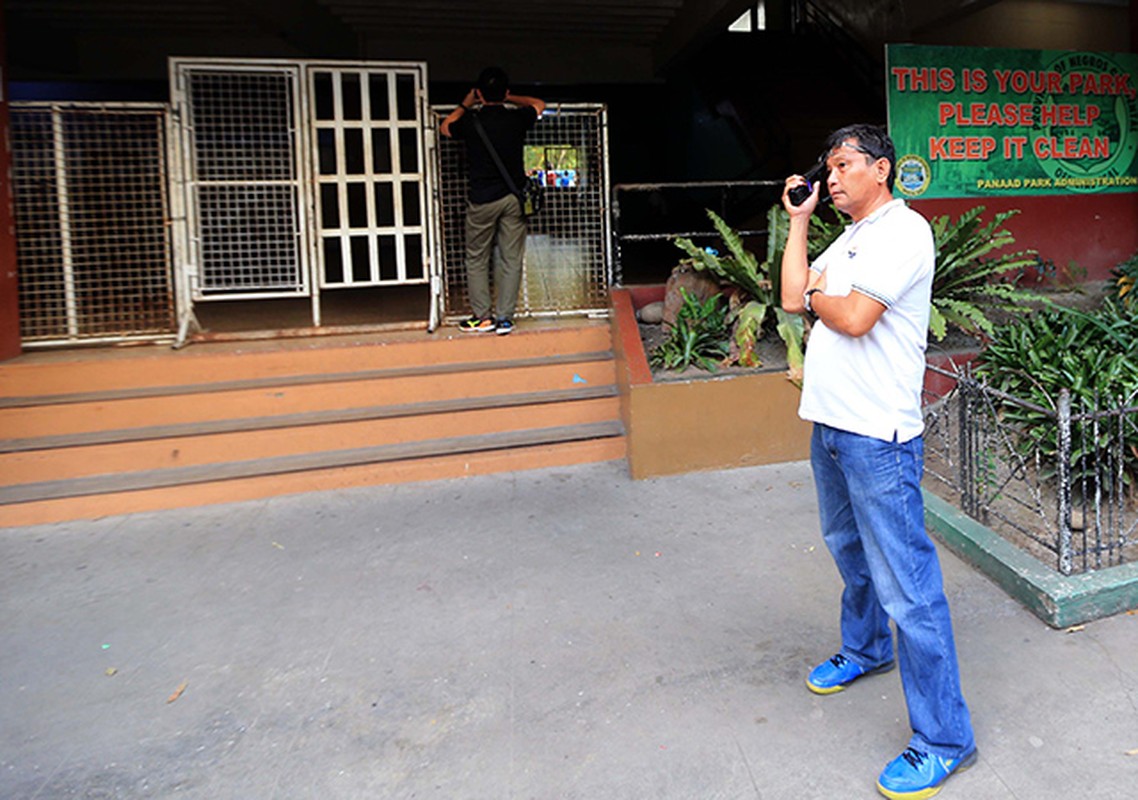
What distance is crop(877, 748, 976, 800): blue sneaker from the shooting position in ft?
7.51

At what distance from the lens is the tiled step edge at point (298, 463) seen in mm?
4836

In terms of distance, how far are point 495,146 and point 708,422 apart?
2532 millimetres

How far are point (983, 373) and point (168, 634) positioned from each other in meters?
4.84

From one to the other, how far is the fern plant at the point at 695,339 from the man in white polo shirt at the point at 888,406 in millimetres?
3065

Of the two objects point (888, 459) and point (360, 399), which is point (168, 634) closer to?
point (360, 399)

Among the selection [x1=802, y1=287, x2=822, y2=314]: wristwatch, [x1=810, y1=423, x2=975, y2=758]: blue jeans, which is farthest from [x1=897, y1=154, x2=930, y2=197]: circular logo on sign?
[x1=810, y1=423, x2=975, y2=758]: blue jeans

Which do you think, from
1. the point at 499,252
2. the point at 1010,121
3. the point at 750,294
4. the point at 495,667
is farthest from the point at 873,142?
the point at 1010,121

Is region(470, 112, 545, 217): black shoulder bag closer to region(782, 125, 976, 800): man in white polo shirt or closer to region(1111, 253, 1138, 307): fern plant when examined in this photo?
region(782, 125, 976, 800): man in white polo shirt

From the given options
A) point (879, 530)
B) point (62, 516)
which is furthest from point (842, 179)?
point (62, 516)

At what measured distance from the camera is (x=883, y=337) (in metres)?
2.34

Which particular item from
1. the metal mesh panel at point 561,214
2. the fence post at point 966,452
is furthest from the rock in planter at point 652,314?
the fence post at point 966,452

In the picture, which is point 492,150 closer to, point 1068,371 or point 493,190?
point 493,190

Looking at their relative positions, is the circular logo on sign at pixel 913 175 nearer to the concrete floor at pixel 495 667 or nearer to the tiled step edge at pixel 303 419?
the tiled step edge at pixel 303 419

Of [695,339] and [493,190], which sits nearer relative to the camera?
[695,339]
